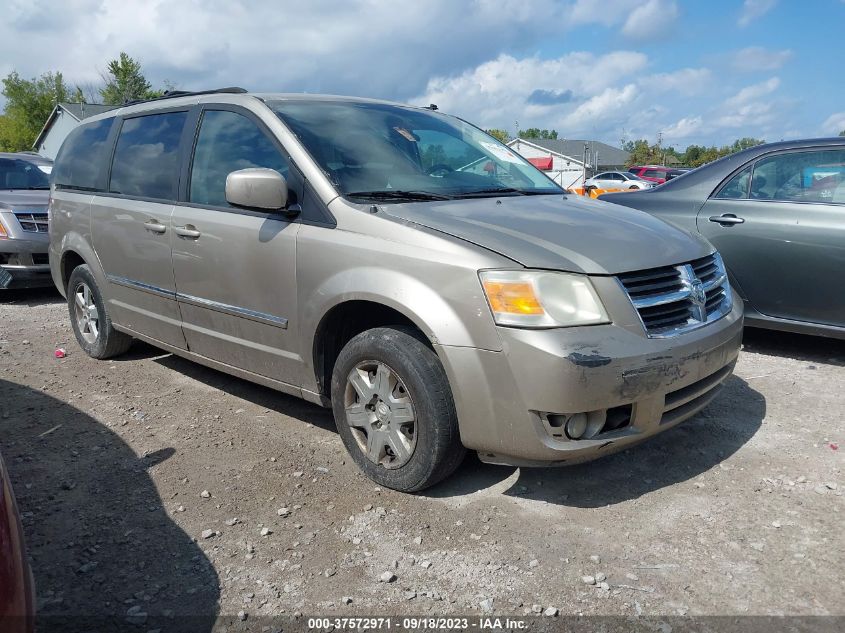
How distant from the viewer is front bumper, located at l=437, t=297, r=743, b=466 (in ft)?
8.50

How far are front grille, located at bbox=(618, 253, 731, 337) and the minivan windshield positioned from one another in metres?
1.05

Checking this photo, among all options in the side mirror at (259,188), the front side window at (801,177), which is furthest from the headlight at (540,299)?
the front side window at (801,177)

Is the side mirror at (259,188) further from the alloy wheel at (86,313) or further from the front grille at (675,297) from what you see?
the alloy wheel at (86,313)

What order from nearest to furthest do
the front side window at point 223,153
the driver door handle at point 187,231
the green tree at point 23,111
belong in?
1. the front side window at point 223,153
2. the driver door handle at point 187,231
3. the green tree at point 23,111

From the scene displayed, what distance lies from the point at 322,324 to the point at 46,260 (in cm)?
600

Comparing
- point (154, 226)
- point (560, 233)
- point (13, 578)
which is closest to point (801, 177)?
point (560, 233)

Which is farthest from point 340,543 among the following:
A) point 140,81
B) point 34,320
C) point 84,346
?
point 140,81

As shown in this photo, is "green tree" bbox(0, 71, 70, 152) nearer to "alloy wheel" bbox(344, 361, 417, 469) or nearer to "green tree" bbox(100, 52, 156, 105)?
"green tree" bbox(100, 52, 156, 105)

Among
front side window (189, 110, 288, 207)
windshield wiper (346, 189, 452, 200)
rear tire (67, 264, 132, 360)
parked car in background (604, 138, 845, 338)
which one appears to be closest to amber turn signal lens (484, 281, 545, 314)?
windshield wiper (346, 189, 452, 200)

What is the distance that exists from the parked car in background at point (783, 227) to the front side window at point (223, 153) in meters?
3.29

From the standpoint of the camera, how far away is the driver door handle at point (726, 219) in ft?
16.2

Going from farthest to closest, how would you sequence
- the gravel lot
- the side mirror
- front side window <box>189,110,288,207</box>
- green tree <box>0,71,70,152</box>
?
green tree <box>0,71,70,152</box>, front side window <box>189,110,288,207</box>, the side mirror, the gravel lot

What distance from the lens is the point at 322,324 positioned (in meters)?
3.27

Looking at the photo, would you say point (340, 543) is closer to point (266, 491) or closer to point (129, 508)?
point (266, 491)
